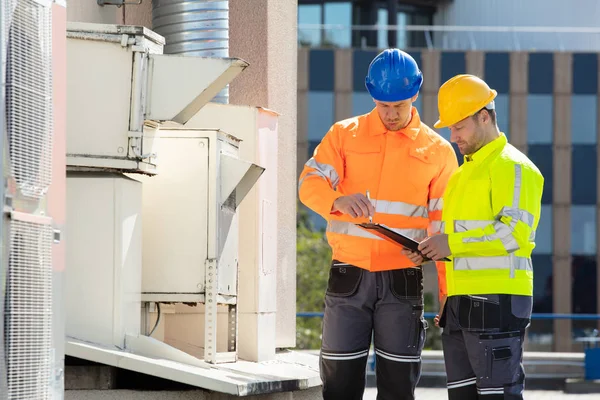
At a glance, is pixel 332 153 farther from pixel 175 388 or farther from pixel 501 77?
pixel 501 77

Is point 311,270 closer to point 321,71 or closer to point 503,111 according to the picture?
point 321,71

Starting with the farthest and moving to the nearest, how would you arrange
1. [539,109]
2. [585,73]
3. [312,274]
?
[539,109] → [585,73] → [312,274]

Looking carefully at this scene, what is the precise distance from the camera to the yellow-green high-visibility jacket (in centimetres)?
566

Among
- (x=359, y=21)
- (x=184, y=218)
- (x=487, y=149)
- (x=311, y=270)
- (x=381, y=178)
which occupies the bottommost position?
(x=311, y=270)

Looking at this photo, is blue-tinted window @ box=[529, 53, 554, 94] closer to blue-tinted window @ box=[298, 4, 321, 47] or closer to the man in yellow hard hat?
blue-tinted window @ box=[298, 4, 321, 47]

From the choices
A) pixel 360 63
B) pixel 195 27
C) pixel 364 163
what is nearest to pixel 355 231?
pixel 364 163

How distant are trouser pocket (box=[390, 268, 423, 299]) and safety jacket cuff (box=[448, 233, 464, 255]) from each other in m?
0.61

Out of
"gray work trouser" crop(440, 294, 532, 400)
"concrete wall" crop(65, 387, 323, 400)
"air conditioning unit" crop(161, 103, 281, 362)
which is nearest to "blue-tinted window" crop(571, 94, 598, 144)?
"air conditioning unit" crop(161, 103, 281, 362)

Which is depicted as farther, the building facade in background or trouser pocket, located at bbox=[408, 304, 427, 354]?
the building facade in background

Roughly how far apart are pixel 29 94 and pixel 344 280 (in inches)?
96.0

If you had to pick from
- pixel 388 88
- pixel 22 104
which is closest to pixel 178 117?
pixel 388 88

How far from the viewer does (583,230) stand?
2007 inches

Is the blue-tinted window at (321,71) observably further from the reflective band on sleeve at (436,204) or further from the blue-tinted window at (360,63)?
the reflective band on sleeve at (436,204)

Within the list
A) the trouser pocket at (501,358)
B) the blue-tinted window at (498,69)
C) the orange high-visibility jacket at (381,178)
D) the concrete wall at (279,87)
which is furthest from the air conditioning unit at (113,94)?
the blue-tinted window at (498,69)
